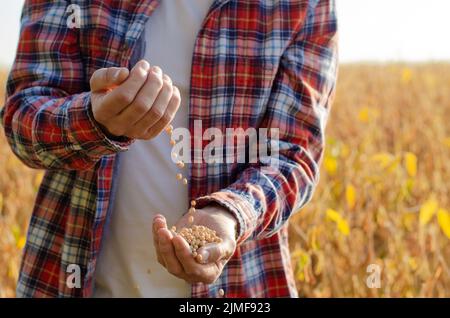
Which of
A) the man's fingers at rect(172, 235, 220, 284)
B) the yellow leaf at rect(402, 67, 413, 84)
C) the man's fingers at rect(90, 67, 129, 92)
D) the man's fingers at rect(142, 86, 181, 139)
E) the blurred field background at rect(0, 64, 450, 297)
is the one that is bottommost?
the man's fingers at rect(172, 235, 220, 284)

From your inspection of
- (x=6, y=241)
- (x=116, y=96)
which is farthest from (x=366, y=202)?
(x=116, y=96)

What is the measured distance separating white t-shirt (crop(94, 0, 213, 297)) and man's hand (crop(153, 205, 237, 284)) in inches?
9.4

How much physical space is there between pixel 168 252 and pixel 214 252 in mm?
80

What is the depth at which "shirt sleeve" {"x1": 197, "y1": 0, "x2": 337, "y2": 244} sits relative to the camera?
1502mm

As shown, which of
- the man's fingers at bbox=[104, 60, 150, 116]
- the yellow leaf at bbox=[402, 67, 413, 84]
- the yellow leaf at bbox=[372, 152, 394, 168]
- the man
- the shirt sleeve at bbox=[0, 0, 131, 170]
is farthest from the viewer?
the yellow leaf at bbox=[402, 67, 413, 84]

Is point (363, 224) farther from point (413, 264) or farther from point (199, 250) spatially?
point (199, 250)

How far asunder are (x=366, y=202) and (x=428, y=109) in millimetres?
3368

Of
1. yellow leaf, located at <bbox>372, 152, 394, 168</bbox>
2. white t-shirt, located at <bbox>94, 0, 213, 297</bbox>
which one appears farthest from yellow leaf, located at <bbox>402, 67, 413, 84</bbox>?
white t-shirt, located at <bbox>94, 0, 213, 297</bbox>

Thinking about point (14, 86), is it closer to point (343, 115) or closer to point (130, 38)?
point (130, 38)

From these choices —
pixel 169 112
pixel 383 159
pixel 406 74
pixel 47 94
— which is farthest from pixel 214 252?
pixel 406 74

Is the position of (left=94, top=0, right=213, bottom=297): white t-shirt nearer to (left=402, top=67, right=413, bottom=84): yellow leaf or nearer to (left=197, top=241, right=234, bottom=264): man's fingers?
(left=197, top=241, right=234, bottom=264): man's fingers

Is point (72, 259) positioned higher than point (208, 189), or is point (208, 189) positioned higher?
point (208, 189)

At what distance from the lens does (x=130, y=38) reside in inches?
59.8

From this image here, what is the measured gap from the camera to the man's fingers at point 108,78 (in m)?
1.19
